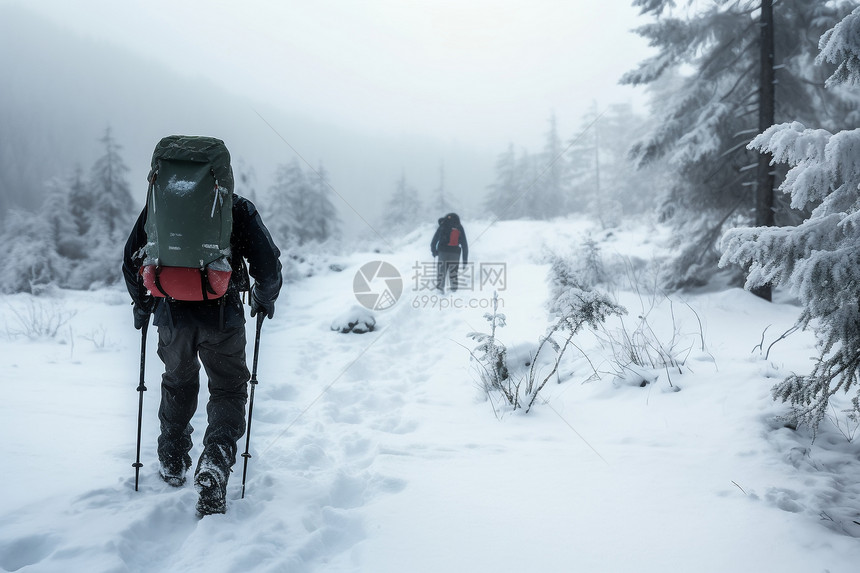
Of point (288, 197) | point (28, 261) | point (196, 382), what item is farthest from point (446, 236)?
point (288, 197)

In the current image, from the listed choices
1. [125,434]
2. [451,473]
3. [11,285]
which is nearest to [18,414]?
[125,434]

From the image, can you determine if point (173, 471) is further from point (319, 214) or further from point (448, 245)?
point (319, 214)

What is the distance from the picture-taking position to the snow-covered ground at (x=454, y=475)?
212cm

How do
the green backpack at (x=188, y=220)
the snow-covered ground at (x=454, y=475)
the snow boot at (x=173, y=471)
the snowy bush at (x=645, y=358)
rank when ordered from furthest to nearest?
1. the snowy bush at (x=645, y=358)
2. the snow boot at (x=173, y=471)
3. the green backpack at (x=188, y=220)
4. the snow-covered ground at (x=454, y=475)

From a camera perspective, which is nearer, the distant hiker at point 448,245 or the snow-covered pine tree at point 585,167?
the distant hiker at point 448,245

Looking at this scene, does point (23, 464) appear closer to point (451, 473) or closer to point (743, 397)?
point (451, 473)

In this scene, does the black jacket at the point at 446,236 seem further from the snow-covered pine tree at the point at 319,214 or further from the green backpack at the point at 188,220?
the snow-covered pine tree at the point at 319,214

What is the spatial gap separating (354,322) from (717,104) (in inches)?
309

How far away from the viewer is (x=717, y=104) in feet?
26.0

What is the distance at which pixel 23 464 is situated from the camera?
9.20 feet

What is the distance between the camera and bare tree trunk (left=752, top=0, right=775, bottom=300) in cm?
746

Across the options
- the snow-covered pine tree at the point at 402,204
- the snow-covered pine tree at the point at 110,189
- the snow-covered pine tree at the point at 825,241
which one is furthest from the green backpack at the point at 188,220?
the snow-covered pine tree at the point at 402,204

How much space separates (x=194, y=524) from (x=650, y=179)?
33.1m

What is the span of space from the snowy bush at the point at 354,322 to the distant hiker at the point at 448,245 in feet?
10.2
